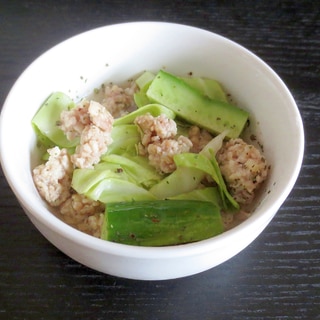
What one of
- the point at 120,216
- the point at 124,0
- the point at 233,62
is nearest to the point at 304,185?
the point at 233,62

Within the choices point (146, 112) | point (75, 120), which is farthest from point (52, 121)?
point (146, 112)

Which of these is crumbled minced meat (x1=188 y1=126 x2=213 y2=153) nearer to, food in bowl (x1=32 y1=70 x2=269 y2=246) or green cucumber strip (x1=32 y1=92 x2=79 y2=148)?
food in bowl (x1=32 y1=70 x2=269 y2=246)

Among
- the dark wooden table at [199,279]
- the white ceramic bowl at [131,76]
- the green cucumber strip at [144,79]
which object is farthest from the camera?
the green cucumber strip at [144,79]

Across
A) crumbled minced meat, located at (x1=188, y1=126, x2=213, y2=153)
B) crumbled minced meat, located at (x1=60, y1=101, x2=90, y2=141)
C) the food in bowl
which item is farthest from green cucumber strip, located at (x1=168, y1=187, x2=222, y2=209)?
crumbled minced meat, located at (x1=60, y1=101, x2=90, y2=141)

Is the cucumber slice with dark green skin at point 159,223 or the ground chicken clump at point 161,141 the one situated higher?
the ground chicken clump at point 161,141

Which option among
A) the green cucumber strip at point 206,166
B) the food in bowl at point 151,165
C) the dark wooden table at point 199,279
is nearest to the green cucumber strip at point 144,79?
the food in bowl at point 151,165

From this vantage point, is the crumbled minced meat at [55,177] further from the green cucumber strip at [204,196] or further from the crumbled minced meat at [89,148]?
the green cucumber strip at [204,196]

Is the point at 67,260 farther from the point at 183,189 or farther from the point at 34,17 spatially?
the point at 34,17

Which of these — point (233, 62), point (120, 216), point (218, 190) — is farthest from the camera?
point (233, 62)
